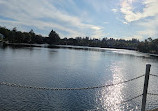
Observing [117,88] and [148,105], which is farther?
[117,88]

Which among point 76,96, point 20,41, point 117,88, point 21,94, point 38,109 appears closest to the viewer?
point 38,109

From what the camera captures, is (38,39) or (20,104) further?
(38,39)

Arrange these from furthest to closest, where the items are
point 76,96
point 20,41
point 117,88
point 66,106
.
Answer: point 20,41
point 117,88
point 76,96
point 66,106

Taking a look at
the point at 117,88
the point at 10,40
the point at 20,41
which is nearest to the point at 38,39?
the point at 20,41

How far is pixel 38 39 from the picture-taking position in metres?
177

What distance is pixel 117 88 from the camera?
22438 mm

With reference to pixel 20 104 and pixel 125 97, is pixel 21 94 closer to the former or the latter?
pixel 20 104

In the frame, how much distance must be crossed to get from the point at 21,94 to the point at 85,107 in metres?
6.87

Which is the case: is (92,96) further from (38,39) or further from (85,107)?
(38,39)

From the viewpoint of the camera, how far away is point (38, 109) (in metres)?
13.4

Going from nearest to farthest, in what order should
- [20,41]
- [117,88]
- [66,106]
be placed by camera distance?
[66,106] → [117,88] → [20,41]

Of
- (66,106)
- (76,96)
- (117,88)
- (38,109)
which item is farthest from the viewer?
(117,88)

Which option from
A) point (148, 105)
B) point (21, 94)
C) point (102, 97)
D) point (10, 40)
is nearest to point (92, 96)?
point (102, 97)

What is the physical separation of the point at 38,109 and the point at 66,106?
260 centimetres
